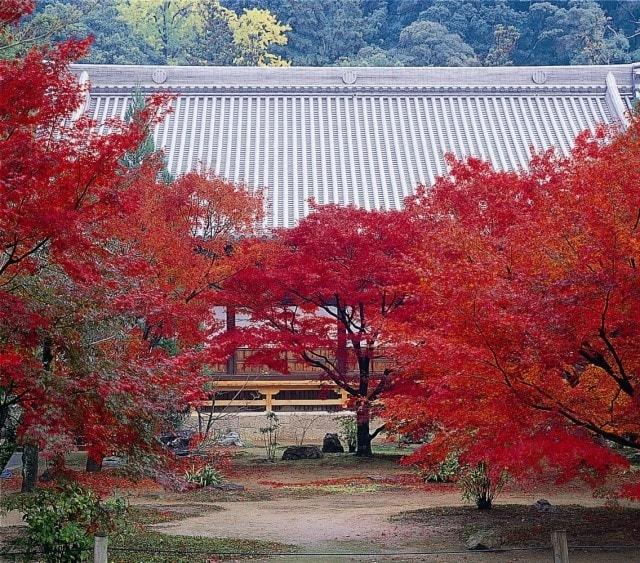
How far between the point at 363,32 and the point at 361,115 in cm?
2442

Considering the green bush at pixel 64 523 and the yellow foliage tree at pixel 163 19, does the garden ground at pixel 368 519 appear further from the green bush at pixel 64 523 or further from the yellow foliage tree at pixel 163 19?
the yellow foliage tree at pixel 163 19

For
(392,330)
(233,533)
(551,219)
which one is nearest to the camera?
(551,219)

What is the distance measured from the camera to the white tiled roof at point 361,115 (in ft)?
94.5

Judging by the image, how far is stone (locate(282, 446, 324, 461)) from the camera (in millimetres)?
20562

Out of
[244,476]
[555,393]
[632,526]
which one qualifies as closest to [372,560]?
[555,393]

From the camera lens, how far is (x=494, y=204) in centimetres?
1426

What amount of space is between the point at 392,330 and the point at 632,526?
3997 millimetres

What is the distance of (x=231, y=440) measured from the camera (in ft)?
76.5

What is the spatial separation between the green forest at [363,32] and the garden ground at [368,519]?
34.7 metres

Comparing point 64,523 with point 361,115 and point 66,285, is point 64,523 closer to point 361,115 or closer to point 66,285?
point 66,285

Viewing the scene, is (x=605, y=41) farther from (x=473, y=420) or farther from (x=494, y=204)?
(x=473, y=420)

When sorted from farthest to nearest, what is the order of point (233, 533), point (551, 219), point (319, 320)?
point (319, 320) → point (233, 533) → point (551, 219)

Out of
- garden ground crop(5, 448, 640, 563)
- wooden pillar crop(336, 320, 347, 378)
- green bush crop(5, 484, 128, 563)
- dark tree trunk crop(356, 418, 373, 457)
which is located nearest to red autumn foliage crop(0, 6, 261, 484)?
green bush crop(5, 484, 128, 563)

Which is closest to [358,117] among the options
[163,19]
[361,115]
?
[361,115]
